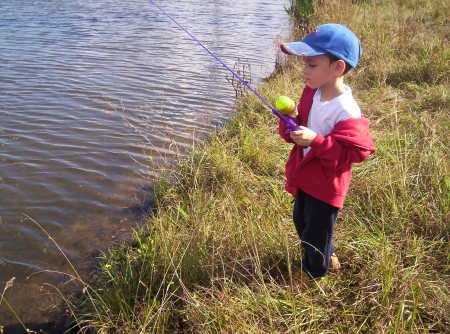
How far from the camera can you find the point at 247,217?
3.01 m

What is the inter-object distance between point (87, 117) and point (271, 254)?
428 cm

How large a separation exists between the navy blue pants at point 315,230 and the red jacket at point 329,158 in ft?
0.25

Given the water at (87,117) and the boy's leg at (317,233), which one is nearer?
the boy's leg at (317,233)

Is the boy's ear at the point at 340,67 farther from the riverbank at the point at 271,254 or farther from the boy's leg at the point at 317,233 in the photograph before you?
the riverbank at the point at 271,254

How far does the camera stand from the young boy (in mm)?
1917

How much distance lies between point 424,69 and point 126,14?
11.7m

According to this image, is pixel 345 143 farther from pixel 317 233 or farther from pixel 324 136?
pixel 317 233

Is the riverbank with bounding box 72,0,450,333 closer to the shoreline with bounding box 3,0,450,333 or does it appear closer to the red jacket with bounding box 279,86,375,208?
the shoreline with bounding box 3,0,450,333

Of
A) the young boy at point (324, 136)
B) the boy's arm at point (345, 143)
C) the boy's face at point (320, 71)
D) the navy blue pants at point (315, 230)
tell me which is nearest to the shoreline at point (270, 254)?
the navy blue pants at point (315, 230)

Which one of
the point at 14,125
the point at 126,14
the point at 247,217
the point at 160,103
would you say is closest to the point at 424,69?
the point at 160,103

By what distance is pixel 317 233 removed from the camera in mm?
2264

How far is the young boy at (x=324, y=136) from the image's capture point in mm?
1917

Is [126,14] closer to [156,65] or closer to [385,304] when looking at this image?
[156,65]

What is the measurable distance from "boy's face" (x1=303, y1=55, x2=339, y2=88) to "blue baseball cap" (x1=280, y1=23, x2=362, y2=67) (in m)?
0.06
